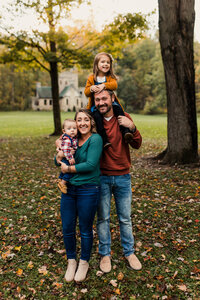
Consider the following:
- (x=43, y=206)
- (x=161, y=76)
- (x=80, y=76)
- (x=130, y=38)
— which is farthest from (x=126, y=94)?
(x=43, y=206)

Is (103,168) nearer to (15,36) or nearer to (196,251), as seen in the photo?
(196,251)

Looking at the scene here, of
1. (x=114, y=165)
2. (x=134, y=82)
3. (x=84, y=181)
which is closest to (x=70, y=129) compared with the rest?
(x=84, y=181)

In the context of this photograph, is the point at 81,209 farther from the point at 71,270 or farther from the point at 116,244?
the point at 116,244

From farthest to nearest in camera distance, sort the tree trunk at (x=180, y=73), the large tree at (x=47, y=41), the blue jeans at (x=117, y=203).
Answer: the large tree at (x=47, y=41)
the tree trunk at (x=180, y=73)
the blue jeans at (x=117, y=203)

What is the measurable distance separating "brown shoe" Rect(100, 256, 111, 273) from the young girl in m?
1.73

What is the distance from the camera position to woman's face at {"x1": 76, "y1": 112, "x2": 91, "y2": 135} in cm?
312

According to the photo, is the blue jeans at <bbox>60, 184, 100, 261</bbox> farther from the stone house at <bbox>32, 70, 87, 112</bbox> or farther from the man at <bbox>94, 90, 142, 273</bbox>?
the stone house at <bbox>32, 70, 87, 112</bbox>

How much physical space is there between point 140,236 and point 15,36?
1346cm

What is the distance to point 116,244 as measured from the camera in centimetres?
442

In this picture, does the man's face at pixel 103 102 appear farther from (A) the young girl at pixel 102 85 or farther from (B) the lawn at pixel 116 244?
(B) the lawn at pixel 116 244

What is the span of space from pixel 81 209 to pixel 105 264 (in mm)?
1131

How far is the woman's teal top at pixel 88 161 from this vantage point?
304 centimetres

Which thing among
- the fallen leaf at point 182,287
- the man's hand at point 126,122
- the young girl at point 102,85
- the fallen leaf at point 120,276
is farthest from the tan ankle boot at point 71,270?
the man's hand at point 126,122

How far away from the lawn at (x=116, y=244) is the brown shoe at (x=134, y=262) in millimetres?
70
